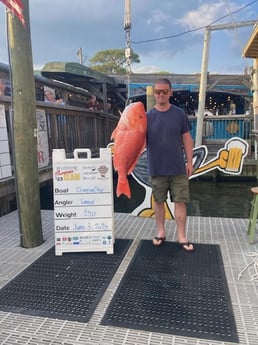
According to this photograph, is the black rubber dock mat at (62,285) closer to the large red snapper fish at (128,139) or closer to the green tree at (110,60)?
the large red snapper fish at (128,139)

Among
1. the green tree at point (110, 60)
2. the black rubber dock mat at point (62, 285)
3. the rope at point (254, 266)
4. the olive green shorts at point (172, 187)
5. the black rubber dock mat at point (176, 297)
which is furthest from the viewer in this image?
the green tree at point (110, 60)

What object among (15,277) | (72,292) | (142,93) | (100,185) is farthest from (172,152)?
(142,93)

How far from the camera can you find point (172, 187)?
3336 mm

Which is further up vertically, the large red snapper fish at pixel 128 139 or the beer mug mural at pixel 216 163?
the large red snapper fish at pixel 128 139

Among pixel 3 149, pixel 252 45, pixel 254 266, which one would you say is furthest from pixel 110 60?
pixel 254 266

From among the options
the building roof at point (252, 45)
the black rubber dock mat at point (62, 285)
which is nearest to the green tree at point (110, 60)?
the building roof at point (252, 45)

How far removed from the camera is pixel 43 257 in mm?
3129

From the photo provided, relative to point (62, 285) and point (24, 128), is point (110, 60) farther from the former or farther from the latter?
point (62, 285)

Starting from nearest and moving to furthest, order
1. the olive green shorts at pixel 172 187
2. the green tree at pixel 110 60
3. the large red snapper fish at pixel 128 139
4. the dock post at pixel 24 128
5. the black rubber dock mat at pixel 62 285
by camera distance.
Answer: the black rubber dock mat at pixel 62 285 → the large red snapper fish at pixel 128 139 → the dock post at pixel 24 128 → the olive green shorts at pixel 172 187 → the green tree at pixel 110 60

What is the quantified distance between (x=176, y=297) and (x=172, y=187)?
4.12 ft

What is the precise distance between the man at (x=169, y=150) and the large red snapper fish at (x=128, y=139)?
154 millimetres

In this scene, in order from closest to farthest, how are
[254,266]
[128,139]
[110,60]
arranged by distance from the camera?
[254,266] < [128,139] < [110,60]

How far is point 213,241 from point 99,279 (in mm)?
1470

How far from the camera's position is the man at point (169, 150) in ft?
10.3
